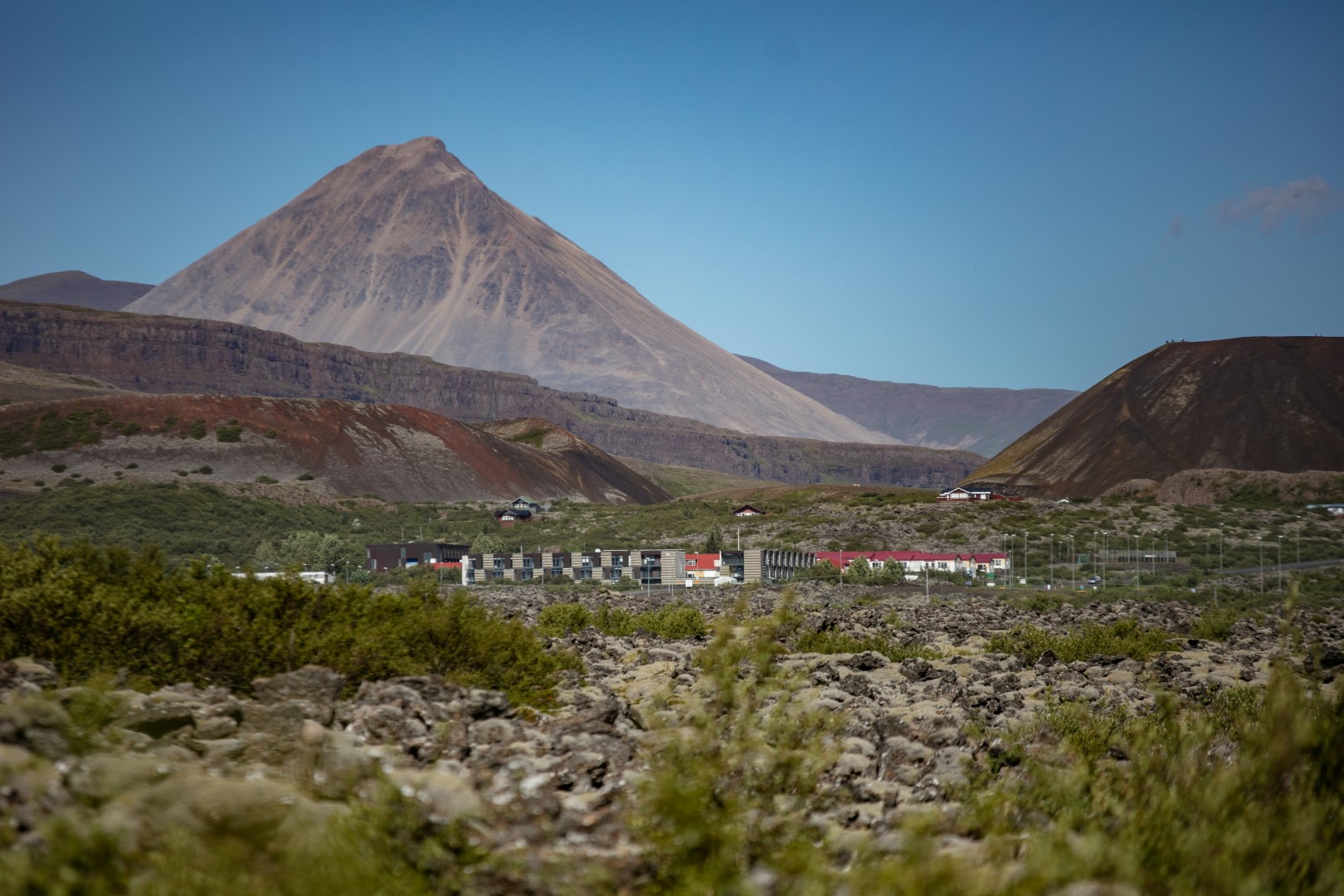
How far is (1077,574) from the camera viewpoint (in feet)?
210

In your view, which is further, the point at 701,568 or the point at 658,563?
the point at 658,563

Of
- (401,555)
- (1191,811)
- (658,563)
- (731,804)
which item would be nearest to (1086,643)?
(1191,811)

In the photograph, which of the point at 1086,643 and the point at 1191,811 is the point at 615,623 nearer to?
the point at 1086,643

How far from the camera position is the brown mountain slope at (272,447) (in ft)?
364

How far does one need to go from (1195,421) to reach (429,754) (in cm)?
13742

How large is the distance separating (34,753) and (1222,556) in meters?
70.7

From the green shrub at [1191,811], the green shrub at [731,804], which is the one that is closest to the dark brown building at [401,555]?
the green shrub at [1191,811]

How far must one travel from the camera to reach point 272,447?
12100 cm

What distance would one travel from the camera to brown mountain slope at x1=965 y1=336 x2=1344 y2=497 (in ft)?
397

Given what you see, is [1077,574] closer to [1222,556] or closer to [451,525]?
[1222,556]

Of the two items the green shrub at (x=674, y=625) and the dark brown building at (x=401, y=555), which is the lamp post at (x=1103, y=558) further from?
the dark brown building at (x=401, y=555)

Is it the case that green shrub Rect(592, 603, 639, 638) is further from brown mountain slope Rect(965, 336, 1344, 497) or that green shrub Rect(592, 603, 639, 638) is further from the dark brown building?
brown mountain slope Rect(965, 336, 1344, 497)

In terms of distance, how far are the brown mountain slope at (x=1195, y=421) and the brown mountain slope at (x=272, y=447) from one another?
59259mm

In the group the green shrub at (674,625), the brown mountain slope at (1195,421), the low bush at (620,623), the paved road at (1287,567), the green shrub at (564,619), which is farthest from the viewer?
the brown mountain slope at (1195,421)
